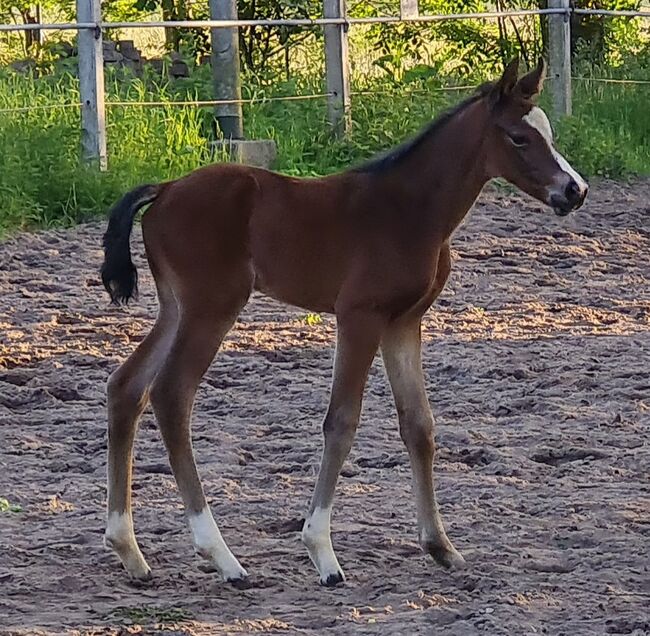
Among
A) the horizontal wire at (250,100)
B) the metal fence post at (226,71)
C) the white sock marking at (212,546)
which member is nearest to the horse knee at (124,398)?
the white sock marking at (212,546)

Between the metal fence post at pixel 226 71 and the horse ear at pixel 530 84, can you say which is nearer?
the horse ear at pixel 530 84

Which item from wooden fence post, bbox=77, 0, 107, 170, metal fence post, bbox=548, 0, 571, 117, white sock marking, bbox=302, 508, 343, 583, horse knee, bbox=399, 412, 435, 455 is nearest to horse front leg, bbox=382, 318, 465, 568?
horse knee, bbox=399, 412, 435, 455

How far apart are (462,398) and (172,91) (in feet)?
23.0

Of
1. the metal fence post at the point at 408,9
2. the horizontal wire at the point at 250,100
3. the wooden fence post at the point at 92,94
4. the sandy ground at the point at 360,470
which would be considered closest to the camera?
the sandy ground at the point at 360,470

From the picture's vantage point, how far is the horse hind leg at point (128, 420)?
3756 mm

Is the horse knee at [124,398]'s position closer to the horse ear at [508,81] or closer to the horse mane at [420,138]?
the horse mane at [420,138]

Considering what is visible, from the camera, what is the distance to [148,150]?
31.8 feet

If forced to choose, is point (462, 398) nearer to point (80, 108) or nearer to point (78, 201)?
point (78, 201)

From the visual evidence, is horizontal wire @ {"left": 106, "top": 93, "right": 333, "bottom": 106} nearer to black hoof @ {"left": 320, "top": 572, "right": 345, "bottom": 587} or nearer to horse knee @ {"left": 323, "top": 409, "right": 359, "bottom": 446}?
horse knee @ {"left": 323, "top": 409, "right": 359, "bottom": 446}

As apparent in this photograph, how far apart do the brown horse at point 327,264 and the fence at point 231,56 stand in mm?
5730

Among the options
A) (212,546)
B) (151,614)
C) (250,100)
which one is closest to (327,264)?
(212,546)

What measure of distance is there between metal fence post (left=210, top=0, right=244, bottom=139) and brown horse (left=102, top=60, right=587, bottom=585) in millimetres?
6462

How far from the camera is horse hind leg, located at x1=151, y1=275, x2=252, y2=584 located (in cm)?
373

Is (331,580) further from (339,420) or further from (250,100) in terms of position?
(250,100)
